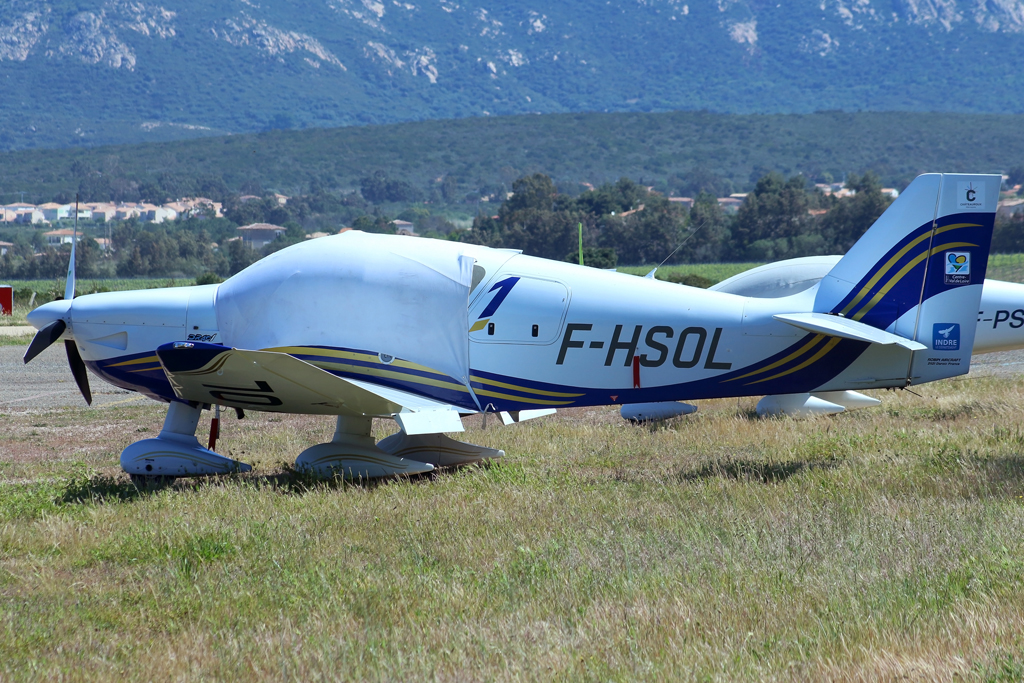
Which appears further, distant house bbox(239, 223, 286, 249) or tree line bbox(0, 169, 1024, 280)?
distant house bbox(239, 223, 286, 249)

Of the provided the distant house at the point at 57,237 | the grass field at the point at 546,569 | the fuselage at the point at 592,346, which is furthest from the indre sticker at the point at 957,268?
the distant house at the point at 57,237

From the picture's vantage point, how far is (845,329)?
888 centimetres

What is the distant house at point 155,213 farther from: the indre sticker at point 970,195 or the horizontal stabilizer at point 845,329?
the indre sticker at point 970,195

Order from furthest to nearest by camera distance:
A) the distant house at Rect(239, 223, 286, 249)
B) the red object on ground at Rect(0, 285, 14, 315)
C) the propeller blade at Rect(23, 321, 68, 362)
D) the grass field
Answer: the distant house at Rect(239, 223, 286, 249) → the red object on ground at Rect(0, 285, 14, 315) → the propeller blade at Rect(23, 321, 68, 362) → the grass field

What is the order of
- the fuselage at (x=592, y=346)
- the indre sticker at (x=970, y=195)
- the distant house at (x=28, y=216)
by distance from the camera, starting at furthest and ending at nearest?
the distant house at (x=28, y=216)
the fuselage at (x=592, y=346)
the indre sticker at (x=970, y=195)

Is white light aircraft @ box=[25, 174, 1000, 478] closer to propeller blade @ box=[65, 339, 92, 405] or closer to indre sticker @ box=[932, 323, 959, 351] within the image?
indre sticker @ box=[932, 323, 959, 351]

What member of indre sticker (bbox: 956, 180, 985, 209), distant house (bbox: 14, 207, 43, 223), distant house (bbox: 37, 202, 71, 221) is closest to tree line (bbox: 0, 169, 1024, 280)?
distant house (bbox: 14, 207, 43, 223)

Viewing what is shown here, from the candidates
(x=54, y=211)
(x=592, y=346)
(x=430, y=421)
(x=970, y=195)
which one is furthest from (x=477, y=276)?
(x=54, y=211)

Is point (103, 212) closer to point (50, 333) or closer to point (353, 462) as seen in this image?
point (50, 333)

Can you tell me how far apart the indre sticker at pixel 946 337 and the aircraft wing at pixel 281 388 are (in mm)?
4482

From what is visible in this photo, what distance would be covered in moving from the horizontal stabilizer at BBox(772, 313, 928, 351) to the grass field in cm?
120

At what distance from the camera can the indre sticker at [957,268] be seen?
8.96m

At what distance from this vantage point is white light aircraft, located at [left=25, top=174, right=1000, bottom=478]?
355 inches

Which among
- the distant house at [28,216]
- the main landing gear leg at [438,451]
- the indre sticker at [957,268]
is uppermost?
the indre sticker at [957,268]
